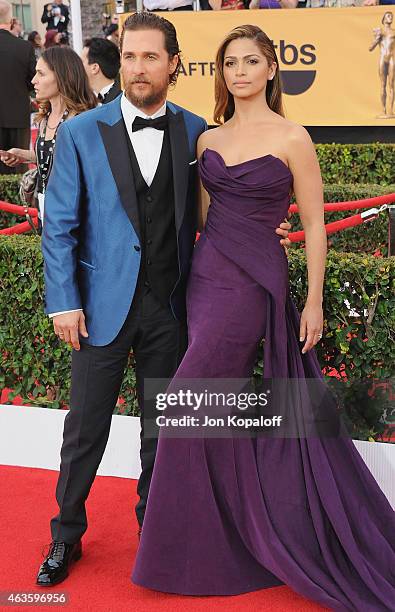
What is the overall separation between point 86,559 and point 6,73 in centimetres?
722

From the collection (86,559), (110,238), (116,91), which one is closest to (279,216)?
(110,238)

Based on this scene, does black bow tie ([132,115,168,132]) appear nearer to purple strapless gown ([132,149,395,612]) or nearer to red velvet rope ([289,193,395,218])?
purple strapless gown ([132,149,395,612])

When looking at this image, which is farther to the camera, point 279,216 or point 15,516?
point 15,516

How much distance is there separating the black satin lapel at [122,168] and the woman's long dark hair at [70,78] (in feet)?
5.43

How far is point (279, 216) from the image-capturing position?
3.38 m

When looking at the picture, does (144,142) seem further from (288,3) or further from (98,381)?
(288,3)

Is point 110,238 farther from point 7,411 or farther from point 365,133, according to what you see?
point 365,133

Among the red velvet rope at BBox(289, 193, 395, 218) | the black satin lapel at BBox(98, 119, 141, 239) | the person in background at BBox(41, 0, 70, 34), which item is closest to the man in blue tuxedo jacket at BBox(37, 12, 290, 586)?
the black satin lapel at BBox(98, 119, 141, 239)

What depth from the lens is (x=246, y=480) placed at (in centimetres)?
336

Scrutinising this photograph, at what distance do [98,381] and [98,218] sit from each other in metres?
0.63

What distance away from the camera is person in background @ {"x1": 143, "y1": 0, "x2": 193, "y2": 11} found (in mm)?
10508

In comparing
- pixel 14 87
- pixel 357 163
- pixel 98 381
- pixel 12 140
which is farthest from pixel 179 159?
pixel 12 140

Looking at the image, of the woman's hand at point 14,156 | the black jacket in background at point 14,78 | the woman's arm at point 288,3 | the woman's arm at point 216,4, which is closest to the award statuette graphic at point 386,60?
the woman's arm at point 288,3

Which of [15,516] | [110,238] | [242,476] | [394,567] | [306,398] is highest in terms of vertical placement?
[110,238]
